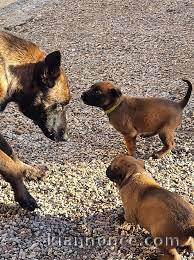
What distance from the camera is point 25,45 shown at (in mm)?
4340

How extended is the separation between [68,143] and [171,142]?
1.10 meters

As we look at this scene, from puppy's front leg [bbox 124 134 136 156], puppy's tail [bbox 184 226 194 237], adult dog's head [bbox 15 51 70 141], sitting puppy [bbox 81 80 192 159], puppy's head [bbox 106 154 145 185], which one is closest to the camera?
puppy's tail [bbox 184 226 194 237]

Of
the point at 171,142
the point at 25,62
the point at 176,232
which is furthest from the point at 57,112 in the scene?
the point at 176,232

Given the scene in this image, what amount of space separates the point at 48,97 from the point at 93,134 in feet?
3.97

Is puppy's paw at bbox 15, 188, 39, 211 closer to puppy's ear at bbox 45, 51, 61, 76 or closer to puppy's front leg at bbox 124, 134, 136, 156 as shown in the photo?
puppy's ear at bbox 45, 51, 61, 76

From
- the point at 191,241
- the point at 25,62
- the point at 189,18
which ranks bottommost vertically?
the point at 189,18

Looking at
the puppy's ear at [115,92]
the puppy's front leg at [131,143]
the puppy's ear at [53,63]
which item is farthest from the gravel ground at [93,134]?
the puppy's ear at [53,63]

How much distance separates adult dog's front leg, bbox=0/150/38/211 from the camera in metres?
4.17

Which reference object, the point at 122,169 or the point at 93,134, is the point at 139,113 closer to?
the point at 93,134

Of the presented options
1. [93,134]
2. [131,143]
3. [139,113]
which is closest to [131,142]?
Answer: [131,143]

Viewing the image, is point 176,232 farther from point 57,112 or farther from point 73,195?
point 57,112

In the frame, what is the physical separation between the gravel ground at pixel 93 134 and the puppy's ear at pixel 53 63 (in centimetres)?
105

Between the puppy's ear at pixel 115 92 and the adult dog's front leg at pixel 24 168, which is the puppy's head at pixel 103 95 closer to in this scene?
the puppy's ear at pixel 115 92

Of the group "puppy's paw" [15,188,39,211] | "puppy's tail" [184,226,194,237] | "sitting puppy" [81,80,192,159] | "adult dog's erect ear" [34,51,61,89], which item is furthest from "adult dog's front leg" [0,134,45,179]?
"puppy's tail" [184,226,194,237]
